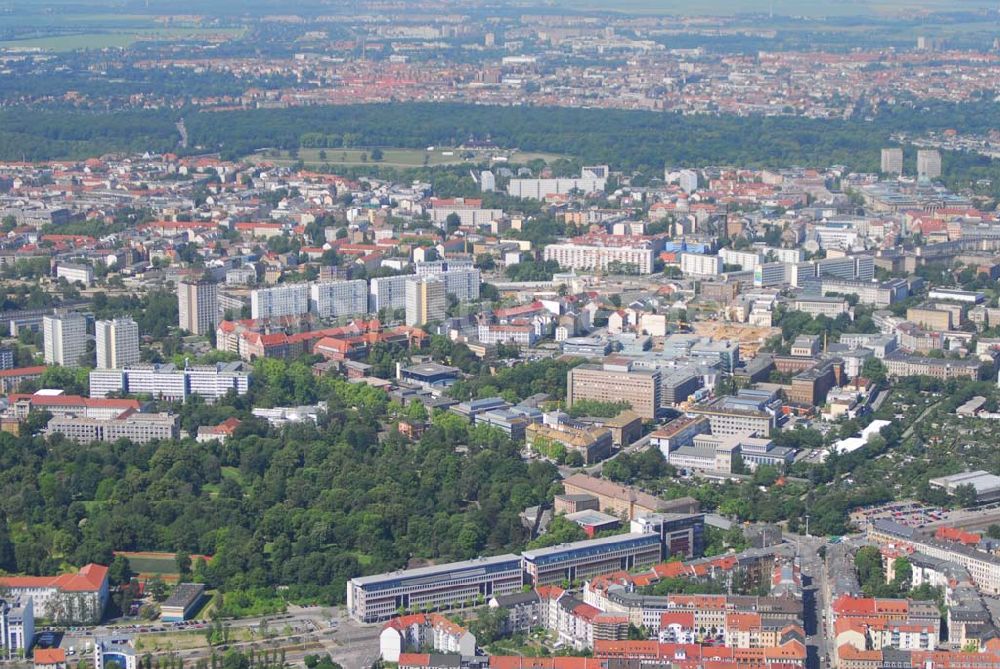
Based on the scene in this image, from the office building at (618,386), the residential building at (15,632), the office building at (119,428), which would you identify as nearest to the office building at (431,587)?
the residential building at (15,632)

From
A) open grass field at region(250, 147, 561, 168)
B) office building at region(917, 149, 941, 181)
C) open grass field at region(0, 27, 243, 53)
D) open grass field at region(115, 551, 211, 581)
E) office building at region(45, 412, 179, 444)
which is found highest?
open grass field at region(0, 27, 243, 53)

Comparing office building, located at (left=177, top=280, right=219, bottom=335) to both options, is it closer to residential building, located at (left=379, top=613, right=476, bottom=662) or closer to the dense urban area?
the dense urban area

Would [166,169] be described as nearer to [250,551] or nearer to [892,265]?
[892,265]

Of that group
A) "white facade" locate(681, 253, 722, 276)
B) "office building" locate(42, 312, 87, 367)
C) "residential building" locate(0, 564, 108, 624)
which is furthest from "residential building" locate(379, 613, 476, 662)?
"white facade" locate(681, 253, 722, 276)

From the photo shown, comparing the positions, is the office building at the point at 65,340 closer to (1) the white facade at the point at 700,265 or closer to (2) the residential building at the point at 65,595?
(2) the residential building at the point at 65,595

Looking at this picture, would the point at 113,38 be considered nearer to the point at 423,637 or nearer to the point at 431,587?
the point at 431,587

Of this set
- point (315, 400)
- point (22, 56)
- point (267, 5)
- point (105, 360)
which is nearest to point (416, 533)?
point (315, 400)
